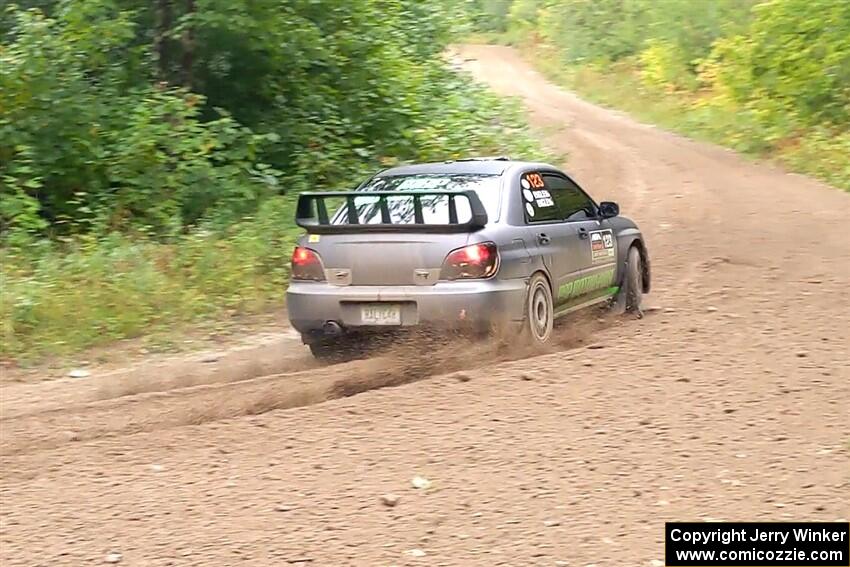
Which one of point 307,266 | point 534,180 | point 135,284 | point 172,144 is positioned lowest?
point 135,284

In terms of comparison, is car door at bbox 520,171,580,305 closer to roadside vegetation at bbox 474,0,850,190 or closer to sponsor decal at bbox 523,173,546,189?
sponsor decal at bbox 523,173,546,189

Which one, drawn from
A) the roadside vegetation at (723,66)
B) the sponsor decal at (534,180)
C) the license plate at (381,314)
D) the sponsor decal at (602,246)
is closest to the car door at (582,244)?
the sponsor decal at (602,246)

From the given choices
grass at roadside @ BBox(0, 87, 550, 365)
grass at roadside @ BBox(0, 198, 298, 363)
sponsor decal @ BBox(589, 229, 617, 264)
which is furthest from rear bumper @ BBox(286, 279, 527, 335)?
grass at roadside @ BBox(0, 198, 298, 363)

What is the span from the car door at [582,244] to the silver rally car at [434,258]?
40 millimetres

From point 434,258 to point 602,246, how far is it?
2354 millimetres

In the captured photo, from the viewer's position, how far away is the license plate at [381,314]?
8.20m

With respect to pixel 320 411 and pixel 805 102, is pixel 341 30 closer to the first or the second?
pixel 320 411

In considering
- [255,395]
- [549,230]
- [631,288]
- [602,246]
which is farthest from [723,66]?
[255,395]

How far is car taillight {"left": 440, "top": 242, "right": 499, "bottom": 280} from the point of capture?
319 inches

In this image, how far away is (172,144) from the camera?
1326 centimetres

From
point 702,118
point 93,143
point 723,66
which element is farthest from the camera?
point 723,66

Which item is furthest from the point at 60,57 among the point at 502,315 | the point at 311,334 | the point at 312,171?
the point at 502,315

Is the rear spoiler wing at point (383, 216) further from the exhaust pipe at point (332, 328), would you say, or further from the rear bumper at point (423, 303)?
the exhaust pipe at point (332, 328)

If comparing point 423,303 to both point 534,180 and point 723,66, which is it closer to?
point 534,180
